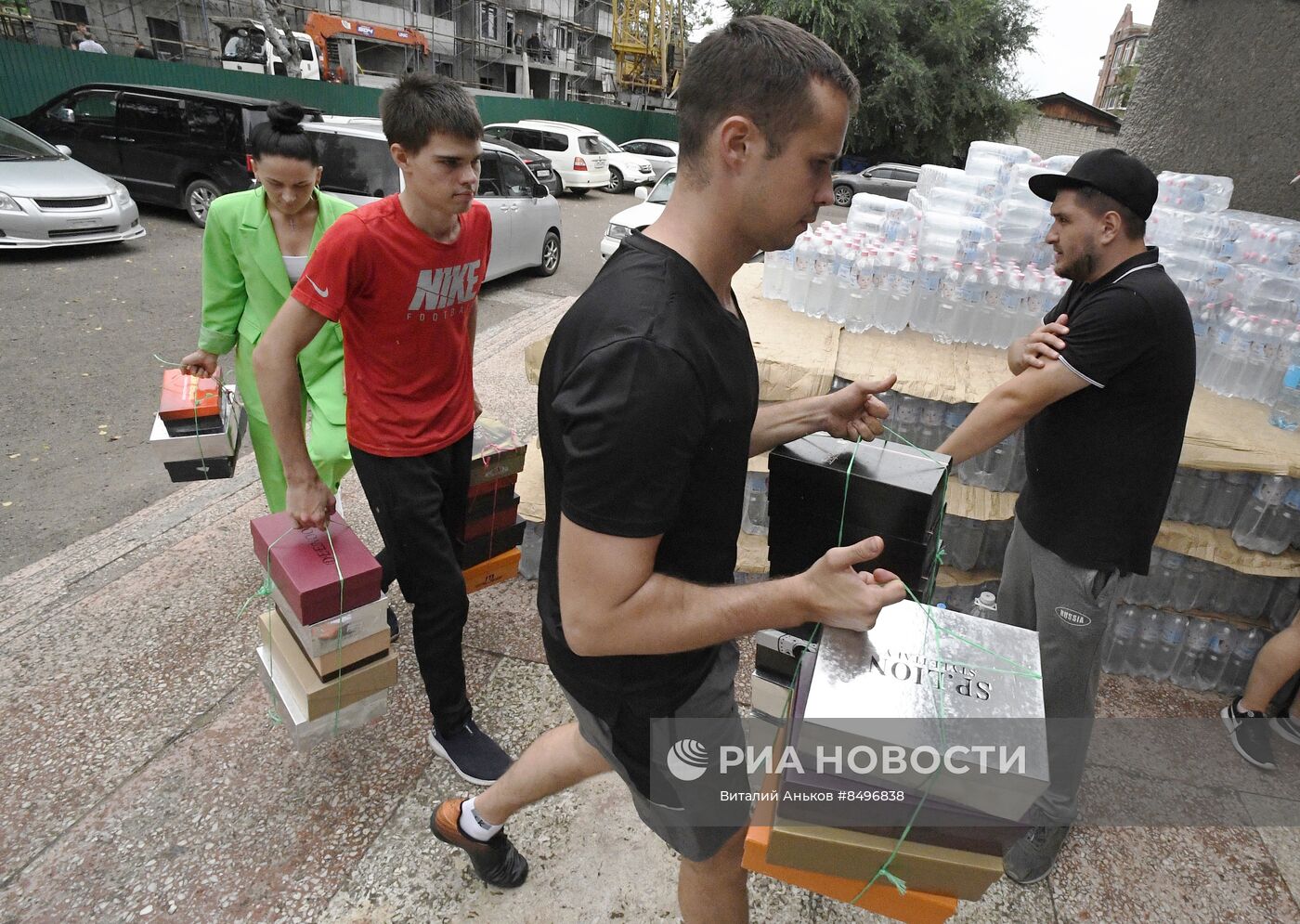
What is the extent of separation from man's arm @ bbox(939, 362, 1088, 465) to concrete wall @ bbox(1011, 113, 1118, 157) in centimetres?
4054

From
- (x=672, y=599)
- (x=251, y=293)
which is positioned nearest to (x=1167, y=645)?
(x=672, y=599)

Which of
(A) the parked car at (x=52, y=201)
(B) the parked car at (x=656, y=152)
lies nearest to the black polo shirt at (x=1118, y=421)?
(A) the parked car at (x=52, y=201)

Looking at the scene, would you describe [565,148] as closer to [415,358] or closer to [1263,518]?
[415,358]

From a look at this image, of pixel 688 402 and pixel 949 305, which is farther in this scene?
pixel 949 305

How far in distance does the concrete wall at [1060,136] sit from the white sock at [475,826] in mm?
41760

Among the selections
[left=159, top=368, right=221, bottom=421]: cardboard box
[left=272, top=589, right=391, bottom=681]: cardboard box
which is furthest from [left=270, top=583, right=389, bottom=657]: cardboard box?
[left=159, top=368, right=221, bottom=421]: cardboard box

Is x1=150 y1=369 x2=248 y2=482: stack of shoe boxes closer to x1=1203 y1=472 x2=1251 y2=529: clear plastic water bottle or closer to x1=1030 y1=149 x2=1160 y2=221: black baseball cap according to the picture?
x1=1030 y1=149 x2=1160 y2=221: black baseball cap

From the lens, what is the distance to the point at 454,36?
112ft

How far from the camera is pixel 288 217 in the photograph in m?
2.86

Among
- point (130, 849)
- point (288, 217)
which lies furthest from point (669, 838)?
point (288, 217)

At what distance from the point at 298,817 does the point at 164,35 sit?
3135 cm

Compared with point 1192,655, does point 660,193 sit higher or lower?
higher

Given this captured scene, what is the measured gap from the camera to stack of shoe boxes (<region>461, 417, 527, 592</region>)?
3.14 metres

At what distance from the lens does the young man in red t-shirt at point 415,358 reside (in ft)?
7.18
